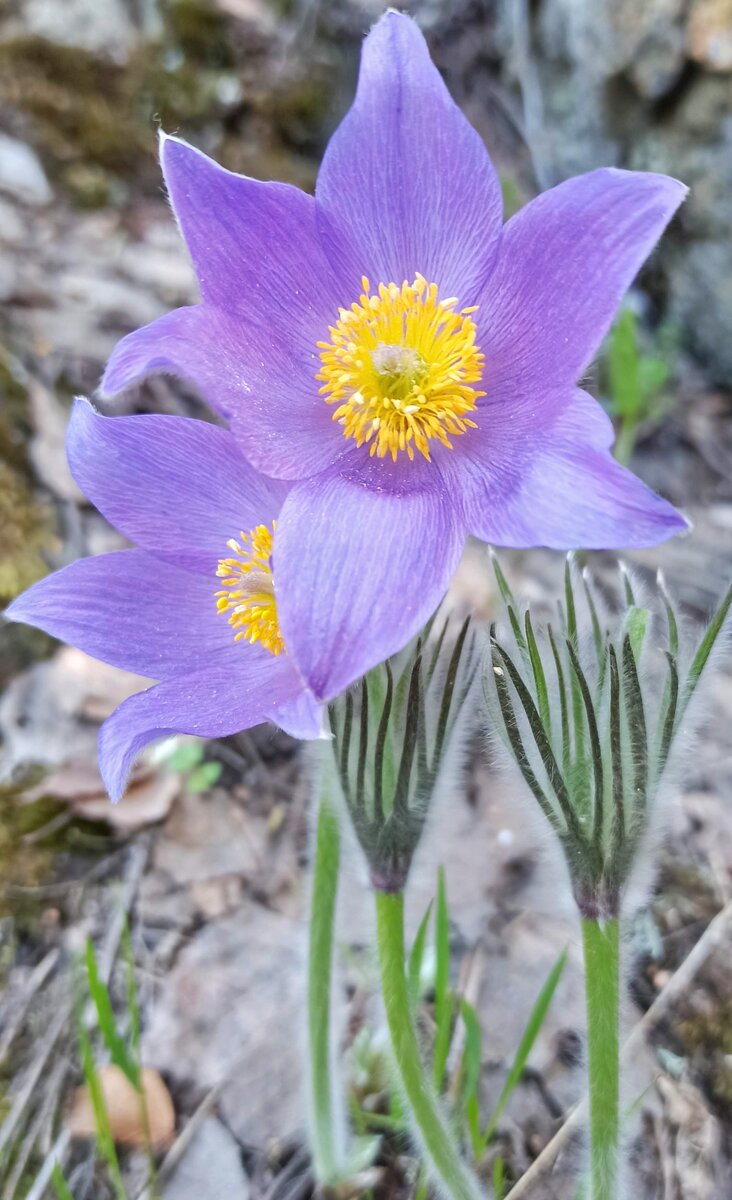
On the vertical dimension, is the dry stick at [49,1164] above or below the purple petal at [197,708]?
below

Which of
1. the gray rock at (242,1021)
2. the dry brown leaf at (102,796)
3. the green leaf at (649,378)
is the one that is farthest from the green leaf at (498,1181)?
the green leaf at (649,378)

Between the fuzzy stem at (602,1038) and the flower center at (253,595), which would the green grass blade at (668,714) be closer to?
the fuzzy stem at (602,1038)

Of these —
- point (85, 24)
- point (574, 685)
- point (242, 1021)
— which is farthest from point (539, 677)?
point (85, 24)

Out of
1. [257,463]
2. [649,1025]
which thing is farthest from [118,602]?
[649,1025]

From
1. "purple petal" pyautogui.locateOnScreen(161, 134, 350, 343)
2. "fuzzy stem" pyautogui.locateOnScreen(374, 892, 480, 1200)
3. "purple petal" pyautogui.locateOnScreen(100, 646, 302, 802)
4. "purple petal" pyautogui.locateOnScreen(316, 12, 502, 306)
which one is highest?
"purple petal" pyautogui.locateOnScreen(316, 12, 502, 306)

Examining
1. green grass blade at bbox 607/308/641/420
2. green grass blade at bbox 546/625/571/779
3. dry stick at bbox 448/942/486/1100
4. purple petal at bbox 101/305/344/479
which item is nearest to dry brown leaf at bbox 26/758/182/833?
dry stick at bbox 448/942/486/1100

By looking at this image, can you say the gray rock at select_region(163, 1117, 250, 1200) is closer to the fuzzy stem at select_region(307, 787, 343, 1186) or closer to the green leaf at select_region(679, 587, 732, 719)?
the fuzzy stem at select_region(307, 787, 343, 1186)
